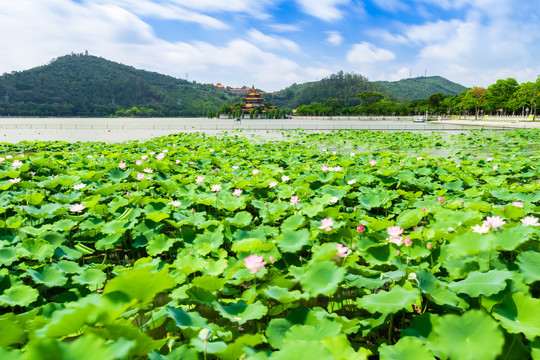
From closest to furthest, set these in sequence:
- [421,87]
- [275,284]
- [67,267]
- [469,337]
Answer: [469,337] → [275,284] → [67,267] → [421,87]

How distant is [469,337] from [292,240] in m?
1.06

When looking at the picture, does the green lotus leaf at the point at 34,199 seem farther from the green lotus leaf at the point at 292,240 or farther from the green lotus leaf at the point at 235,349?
the green lotus leaf at the point at 235,349

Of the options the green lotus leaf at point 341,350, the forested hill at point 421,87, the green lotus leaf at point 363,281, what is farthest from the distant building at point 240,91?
the green lotus leaf at point 341,350

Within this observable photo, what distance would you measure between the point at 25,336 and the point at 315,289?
1.14m

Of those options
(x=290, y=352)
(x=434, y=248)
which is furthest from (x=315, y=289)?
(x=434, y=248)

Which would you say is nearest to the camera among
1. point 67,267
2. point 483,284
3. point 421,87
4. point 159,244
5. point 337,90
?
point 483,284

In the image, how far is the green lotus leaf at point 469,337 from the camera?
0.94 m

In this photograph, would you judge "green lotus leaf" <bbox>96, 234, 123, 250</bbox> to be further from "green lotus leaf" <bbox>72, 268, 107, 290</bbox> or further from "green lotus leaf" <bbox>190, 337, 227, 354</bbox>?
"green lotus leaf" <bbox>190, 337, 227, 354</bbox>

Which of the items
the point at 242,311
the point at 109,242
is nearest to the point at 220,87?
the point at 109,242

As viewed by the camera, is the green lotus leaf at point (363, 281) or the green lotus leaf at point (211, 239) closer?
the green lotus leaf at point (363, 281)

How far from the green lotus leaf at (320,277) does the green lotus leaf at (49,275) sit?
4.35ft

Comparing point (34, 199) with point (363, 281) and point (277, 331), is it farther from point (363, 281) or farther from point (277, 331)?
point (363, 281)

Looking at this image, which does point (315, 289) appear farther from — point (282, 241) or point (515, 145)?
point (515, 145)

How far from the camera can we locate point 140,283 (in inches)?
40.8
